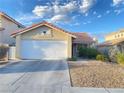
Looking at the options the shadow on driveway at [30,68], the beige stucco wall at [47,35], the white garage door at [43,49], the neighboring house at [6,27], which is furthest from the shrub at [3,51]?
the shadow on driveway at [30,68]

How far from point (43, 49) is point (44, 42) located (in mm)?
858

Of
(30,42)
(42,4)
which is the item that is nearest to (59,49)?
(30,42)

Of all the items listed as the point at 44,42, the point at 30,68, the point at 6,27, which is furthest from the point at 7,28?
the point at 30,68

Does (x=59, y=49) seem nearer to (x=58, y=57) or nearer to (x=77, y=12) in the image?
(x=58, y=57)

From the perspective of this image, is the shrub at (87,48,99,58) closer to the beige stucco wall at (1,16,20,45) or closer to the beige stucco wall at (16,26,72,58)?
the beige stucco wall at (16,26,72,58)

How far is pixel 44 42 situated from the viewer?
27266 mm

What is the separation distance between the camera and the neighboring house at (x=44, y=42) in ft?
88.2

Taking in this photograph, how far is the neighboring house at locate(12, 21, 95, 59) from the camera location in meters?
26.9

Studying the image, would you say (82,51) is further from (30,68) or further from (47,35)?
(30,68)

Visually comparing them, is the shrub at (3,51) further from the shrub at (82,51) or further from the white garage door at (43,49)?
the shrub at (82,51)

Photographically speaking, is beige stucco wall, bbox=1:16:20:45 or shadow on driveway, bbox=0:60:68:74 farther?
beige stucco wall, bbox=1:16:20:45

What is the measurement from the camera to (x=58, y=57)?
27156 mm

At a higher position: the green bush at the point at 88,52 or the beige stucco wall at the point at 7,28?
the beige stucco wall at the point at 7,28

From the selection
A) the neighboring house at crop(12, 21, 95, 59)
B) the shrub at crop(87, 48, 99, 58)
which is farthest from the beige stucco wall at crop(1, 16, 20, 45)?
the shrub at crop(87, 48, 99, 58)
